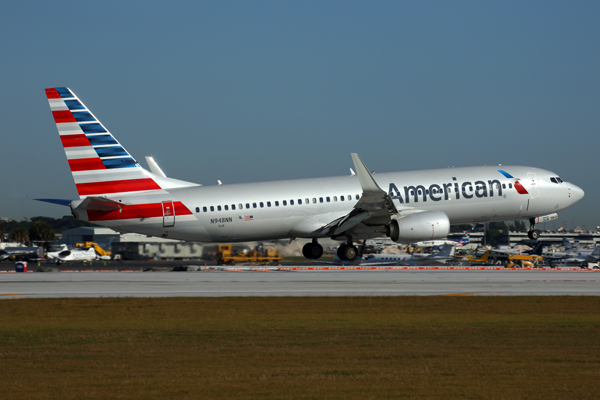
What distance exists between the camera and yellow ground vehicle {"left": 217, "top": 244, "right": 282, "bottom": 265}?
47125mm

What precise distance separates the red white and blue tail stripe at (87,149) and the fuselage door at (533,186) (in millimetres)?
24199

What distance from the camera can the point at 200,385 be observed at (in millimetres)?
11023

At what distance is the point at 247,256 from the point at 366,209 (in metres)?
14.7

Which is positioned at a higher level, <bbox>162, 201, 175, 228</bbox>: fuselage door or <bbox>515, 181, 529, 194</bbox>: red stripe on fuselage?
<bbox>515, 181, 529, 194</bbox>: red stripe on fuselage

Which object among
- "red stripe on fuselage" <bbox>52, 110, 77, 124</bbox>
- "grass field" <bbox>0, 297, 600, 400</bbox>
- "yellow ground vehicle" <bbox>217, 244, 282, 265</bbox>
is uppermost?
"red stripe on fuselage" <bbox>52, 110, 77, 124</bbox>

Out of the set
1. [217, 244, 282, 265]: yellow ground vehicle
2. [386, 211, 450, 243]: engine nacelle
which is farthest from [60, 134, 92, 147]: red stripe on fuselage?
[386, 211, 450, 243]: engine nacelle

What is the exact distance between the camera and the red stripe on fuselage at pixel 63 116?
1407 inches

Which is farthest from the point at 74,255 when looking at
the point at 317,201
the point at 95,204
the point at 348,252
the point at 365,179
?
the point at 365,179

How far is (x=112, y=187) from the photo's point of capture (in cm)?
3612

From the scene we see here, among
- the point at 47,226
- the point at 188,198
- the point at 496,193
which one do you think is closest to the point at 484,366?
the point at 188,198

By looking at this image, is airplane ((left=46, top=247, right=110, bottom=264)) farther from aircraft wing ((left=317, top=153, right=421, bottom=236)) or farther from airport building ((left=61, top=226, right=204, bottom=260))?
aircraft wing ((left=317, top=153, right=421, bottom=236))

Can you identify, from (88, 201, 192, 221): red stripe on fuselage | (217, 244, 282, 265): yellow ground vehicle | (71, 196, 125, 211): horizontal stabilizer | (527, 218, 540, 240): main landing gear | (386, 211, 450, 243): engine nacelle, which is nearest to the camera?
(71, 196, 125, 211): horizontal stabilizer

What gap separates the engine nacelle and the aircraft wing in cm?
84

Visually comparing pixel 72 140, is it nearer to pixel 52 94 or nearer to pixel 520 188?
pixel 52 94
